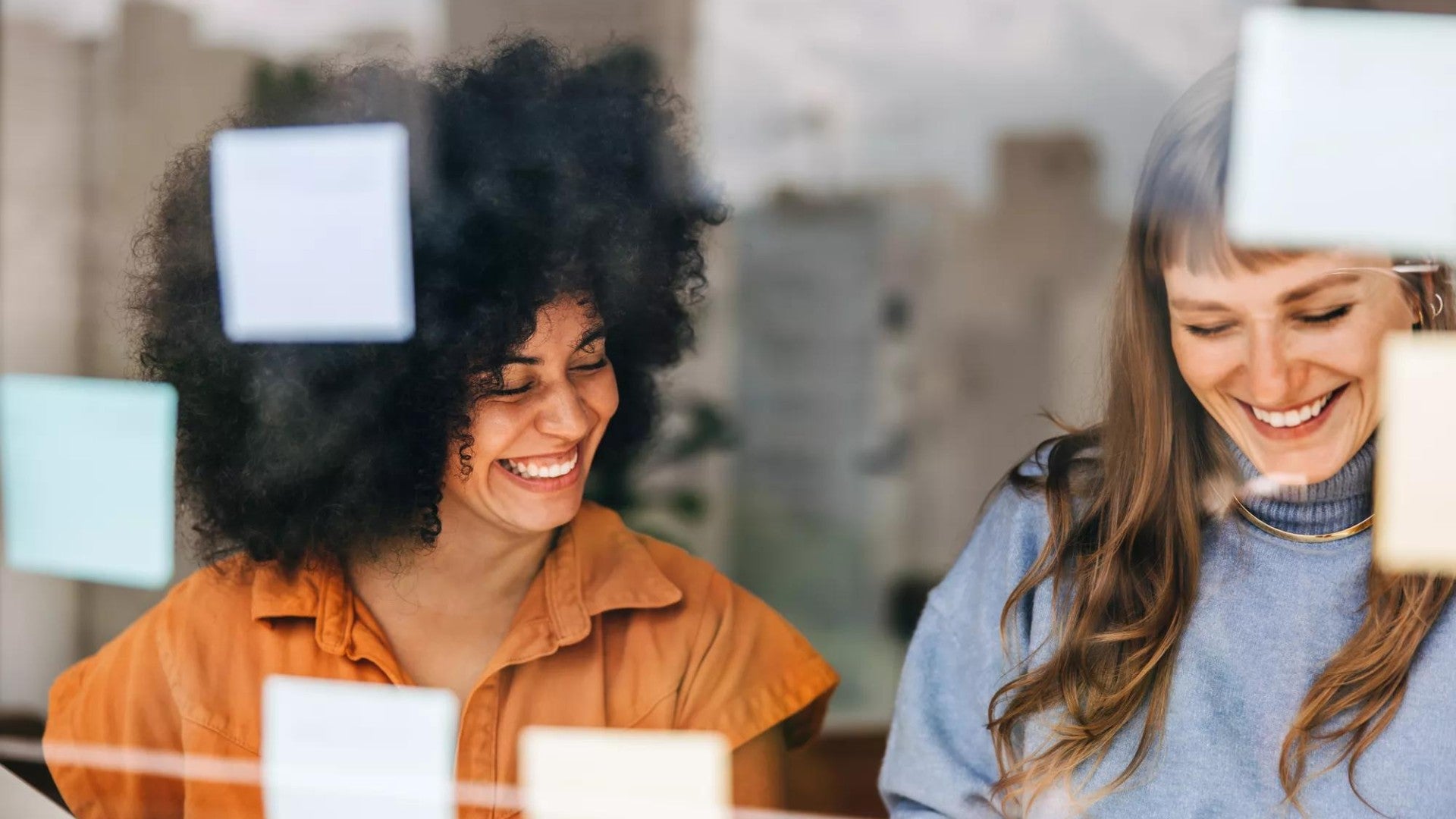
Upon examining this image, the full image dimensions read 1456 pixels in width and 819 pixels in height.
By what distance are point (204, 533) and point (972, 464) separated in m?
1.37

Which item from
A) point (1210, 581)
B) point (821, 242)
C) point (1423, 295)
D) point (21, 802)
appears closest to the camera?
point (1423, 295)

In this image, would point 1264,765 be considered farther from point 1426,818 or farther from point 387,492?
point 387,492

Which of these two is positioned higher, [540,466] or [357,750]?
[540,466]

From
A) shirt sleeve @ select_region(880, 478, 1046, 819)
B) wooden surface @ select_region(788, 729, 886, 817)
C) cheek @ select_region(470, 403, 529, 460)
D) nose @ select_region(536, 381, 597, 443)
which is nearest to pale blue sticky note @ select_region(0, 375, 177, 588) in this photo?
cheek @ select_region(470, 403, 529, 460)

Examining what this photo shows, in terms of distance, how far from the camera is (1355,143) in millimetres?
1704

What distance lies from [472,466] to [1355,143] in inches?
56.8

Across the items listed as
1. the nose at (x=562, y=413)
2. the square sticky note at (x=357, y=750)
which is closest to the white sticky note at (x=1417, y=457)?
the nose at (x=562, y=413)

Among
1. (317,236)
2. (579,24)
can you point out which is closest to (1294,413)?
(579,24)

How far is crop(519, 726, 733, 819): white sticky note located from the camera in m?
2.04

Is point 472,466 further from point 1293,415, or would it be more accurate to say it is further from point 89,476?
point 1293,415

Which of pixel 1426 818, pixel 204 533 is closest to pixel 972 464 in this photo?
pixel 1426 818

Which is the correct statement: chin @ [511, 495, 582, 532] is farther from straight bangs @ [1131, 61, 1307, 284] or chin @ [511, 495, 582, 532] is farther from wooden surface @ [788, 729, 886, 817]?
straight bangs @ [1131, 61, 1307, 284]

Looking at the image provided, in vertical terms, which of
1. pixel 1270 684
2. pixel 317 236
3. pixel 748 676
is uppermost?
pixel 317 236

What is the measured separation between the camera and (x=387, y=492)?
1988 mm
